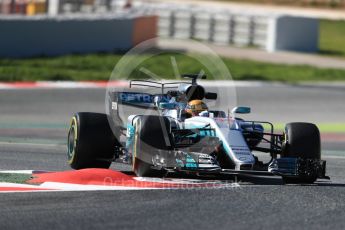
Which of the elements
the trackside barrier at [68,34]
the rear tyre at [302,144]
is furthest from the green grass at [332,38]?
the rear tyre at [302,144]

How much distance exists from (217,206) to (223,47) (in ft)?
79.5

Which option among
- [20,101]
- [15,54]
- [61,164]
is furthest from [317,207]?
[15,54]

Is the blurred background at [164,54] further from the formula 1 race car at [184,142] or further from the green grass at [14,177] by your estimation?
the green grass at [14,177]

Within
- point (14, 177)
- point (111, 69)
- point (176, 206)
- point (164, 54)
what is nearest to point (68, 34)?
point (111, 69)

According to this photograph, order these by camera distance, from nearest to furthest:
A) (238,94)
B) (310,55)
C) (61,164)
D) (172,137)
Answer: (172,137)
(61,164)
(238,94)
(310,55)

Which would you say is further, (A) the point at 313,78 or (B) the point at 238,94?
(A) the point at 313,78

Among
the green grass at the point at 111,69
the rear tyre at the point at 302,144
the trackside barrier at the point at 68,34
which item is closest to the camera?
→ the rear tyre at the point at 302,144

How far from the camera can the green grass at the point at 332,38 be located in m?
36.0

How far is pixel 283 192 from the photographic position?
1099cm

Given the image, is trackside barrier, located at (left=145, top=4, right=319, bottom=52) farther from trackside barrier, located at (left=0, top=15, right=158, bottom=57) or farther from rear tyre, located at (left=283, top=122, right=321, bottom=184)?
rear tyre, located at (left=283, top=122, right=321, bottom=184)

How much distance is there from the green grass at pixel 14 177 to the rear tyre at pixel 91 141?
850mm

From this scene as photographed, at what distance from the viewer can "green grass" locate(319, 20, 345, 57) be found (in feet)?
118

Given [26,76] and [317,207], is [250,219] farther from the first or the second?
[26,76]

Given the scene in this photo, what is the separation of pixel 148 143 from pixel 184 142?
59cm
